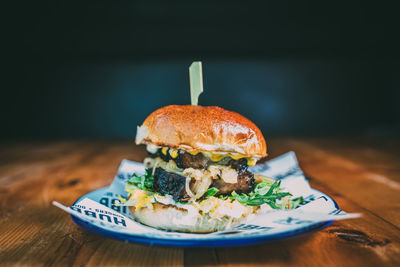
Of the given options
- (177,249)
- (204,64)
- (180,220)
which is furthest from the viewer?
(204,64)

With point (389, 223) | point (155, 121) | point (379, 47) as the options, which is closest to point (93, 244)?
point (155, 121)

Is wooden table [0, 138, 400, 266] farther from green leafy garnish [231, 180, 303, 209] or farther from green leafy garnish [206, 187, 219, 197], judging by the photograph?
green leafy garnish [206, 187, 219, 197]

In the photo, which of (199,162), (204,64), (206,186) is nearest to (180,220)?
(206,186)

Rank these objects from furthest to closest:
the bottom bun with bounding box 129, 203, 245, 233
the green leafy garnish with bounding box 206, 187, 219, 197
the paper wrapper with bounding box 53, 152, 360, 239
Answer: the green leafy garnish with bounding box 206, 187, 219, 197, the bottom bun with bounding box 129, 203, 245, 233, the paper wrapper with bounding box 53, 152, 360, 239

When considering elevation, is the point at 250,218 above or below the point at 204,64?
below

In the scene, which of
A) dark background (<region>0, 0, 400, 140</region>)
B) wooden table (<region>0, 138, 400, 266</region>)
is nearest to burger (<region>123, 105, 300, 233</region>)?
wooden table (<region>0, 138, 400, 266</region>)

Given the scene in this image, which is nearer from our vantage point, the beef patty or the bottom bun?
the bottom bun

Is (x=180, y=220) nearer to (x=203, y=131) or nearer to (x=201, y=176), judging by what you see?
(x=201, y=176)

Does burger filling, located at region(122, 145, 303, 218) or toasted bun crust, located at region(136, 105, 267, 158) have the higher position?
toasted bun crust, located at region(136, 105, 267, 158)

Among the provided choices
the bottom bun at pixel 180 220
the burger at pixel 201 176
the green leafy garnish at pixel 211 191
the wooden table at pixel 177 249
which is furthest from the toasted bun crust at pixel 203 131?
the wooden table at pixel 177 249
